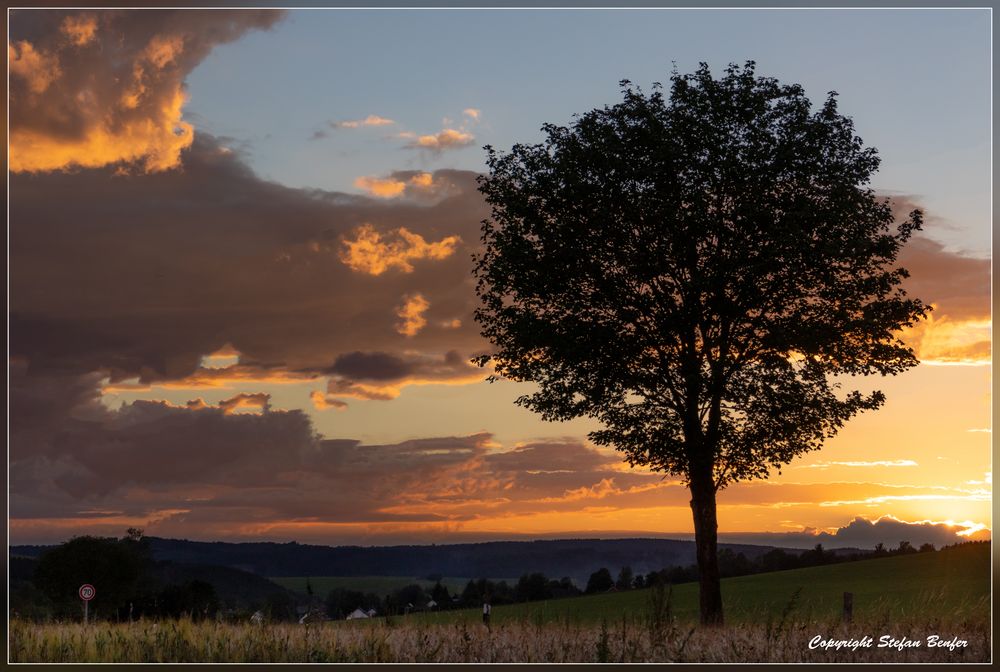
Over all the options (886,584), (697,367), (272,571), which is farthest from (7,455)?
(272,571)

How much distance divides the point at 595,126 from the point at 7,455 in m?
19.3

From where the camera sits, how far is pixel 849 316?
31938mm

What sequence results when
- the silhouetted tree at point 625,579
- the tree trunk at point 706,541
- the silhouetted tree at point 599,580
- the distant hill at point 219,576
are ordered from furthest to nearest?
the distant hill at point 219,576, the silhouetted tree at point 599,580, the silhouetted tree at point 625,579, the tree trunk at point 706,541

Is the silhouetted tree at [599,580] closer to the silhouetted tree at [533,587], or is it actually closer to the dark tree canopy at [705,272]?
the silhouetted tree at [533,587]

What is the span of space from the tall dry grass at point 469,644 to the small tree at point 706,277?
25.6ft

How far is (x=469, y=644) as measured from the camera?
2252cm

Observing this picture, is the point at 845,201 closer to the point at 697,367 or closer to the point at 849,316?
the point at 849,316

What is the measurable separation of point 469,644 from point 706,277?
13430 mm

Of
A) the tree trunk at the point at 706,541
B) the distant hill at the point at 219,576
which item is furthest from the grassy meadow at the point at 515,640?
the distant hill at the point at 219,576

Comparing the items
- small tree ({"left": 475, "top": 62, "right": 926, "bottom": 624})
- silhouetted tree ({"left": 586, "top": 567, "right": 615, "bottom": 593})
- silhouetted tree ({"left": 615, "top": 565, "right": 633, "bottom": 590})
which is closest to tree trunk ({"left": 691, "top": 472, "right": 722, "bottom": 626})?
small tree ({"left": 475, "top": 62, "right": 926, "bottom": 624})

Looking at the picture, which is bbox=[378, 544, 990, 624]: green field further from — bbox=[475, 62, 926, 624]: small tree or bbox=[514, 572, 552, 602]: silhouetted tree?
bbox=[475, 62, 926, 624]: small tree

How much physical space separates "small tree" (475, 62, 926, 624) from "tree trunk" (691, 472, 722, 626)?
6cm

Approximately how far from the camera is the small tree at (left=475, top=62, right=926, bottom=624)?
31.0 m

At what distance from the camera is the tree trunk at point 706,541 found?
1211 inches
